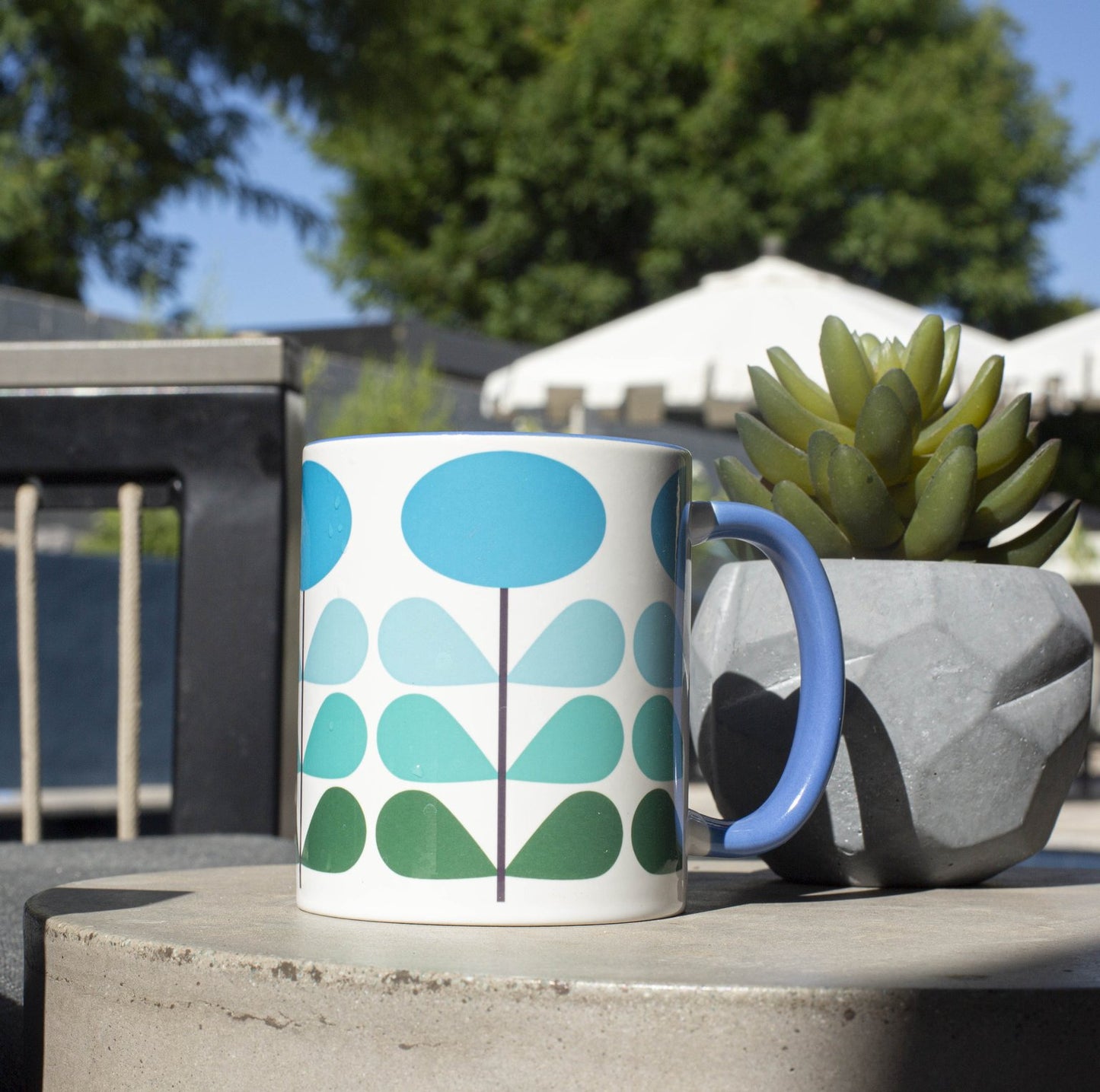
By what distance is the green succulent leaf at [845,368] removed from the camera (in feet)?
2.86

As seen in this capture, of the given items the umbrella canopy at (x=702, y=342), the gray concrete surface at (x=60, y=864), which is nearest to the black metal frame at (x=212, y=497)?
the gray concrete surface at (x=60, y=864)

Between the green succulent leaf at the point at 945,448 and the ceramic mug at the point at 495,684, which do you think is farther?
the green succulent leaf at the point at 945,448

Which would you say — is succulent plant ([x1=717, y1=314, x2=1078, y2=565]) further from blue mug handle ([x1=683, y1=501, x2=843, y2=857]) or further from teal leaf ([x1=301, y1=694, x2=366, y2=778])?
teal leaf ([x1=301, y1=694, x2=366, y2=778])

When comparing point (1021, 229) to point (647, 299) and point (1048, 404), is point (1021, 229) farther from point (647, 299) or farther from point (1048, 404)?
point (1048, 404)

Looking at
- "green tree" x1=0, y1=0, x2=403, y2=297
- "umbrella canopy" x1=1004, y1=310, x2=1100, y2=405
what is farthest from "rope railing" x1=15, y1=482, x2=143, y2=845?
"green tree" x1=0, y1=0, x2=403, y2=297

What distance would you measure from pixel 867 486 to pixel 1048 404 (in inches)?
192

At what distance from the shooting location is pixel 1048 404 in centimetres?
533

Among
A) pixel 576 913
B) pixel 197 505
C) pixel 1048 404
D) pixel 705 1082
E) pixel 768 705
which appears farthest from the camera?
pixel 1048 404

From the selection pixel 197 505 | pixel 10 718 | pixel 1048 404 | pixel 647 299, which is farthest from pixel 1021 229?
pixel 197 505

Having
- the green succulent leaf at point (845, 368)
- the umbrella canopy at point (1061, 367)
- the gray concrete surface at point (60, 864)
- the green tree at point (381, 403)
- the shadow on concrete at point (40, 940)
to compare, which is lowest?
the gray concrete surface at point (60, 864)

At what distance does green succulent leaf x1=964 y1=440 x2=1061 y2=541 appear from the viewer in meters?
0.85

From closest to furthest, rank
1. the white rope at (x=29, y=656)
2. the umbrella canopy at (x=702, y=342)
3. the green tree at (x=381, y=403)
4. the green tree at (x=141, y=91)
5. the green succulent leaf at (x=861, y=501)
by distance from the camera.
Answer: the green succulent leaf at (x=861, y=501), the white rope at (x=29, y=656), the umbrella canopy at (x=702, y=342), the green tree at (x=381, y=403), the green tree at (x=141, y=91)

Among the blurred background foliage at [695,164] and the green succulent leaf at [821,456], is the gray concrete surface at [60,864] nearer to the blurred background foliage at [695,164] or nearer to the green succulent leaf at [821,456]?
the green succulent leaf at [821,456]

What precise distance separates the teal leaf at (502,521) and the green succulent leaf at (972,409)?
0.32 metres
